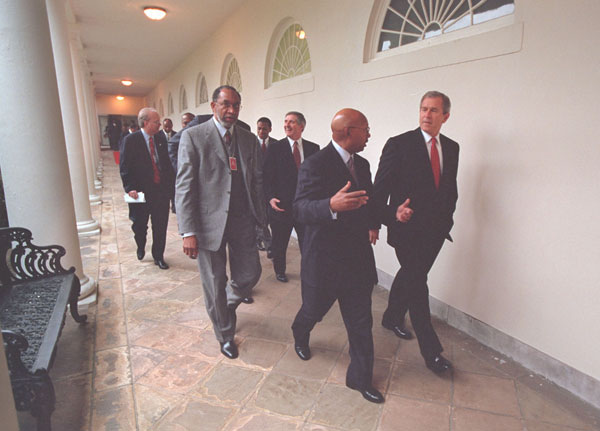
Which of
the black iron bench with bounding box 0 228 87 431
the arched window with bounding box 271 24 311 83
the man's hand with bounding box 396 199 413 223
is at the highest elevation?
the arched window with bounding box 271 24 311 83

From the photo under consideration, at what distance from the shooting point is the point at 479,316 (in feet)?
10.4

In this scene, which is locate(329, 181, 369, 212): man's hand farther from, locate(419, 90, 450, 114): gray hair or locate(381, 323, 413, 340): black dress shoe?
locate(381, 323, 413, 340): black dress shoe

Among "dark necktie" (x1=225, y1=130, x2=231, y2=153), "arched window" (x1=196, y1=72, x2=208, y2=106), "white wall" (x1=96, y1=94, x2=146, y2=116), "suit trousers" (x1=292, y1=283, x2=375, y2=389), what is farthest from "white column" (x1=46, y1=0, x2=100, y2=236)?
"white wall" (x1=96, y1=94, x2=146, y2=116)

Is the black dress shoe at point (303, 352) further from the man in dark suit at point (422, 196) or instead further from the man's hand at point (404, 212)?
the man's hand at point (404, 212)

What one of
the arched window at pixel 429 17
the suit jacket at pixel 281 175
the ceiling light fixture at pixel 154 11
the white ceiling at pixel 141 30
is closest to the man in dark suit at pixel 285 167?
the suit jacket at pixel 281 175

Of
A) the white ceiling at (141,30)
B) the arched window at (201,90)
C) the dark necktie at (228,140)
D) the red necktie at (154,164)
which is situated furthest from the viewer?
the arched window at (201,90)

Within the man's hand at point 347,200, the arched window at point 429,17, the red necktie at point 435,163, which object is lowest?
the man's hand at point 347,200

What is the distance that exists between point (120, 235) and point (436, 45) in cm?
550

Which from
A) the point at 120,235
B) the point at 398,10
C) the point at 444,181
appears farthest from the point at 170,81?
the point at 444,181

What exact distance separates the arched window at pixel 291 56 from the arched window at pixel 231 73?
1.88 metres

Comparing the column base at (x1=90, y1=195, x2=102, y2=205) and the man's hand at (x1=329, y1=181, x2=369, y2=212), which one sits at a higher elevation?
the man's hand at (x1=329, y1=181, x2=369, y2=212)

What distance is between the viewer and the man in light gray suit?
102 inches

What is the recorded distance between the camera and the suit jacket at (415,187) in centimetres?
263

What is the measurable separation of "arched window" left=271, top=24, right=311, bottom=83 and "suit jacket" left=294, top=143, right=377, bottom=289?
406 cm
